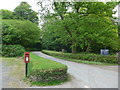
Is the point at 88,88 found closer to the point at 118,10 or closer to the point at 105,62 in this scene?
the point at 105,62

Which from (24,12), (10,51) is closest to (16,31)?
(10,51)

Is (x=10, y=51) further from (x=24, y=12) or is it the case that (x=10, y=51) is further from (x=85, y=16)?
(x=24, y=12)

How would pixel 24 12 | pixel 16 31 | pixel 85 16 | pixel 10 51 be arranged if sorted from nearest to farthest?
pixel 85 16, pixel 10 51, pixel 16 31, pixel 24 12

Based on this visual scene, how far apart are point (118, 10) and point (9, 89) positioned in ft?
36.4

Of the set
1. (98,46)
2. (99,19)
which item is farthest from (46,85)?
(98,46)

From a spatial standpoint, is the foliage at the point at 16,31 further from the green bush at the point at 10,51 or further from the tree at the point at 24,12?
the tree at the point at 24,12

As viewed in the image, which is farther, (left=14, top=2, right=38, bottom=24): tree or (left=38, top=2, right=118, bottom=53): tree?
(left=14, top=2, right=38, bottom=24): tree

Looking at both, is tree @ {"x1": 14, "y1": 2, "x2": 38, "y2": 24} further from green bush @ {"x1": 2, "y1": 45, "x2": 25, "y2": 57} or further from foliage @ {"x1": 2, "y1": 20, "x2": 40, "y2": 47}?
green bush @ {"x1": 2, "y1": 45, "x2": 25, "y2": 57}

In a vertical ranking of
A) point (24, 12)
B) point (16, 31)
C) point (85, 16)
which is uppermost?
point (24, 12)

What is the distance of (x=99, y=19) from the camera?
27.1ft

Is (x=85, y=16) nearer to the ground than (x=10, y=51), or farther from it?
farther from it

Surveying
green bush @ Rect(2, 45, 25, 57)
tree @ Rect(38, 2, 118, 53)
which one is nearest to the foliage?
green bush @ Rect(2, 45, 25, 57)

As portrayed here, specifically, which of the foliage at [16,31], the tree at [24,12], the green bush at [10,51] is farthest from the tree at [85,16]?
the tree at [24,12]

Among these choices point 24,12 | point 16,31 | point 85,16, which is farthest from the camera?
point 24,12
